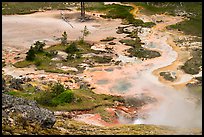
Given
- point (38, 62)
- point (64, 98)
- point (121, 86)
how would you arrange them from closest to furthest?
→ 1. point (64, 98)
2. point (121, 86)
3. point (38, 62)

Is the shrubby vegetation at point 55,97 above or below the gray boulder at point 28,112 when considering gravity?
below

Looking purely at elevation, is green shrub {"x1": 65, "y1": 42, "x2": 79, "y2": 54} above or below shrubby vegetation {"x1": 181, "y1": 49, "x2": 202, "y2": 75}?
above

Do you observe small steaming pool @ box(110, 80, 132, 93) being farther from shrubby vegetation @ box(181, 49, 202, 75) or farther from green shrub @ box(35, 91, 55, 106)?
green shrub @ box(35, 91, 55, 106)

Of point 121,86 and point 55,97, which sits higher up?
point 55,97

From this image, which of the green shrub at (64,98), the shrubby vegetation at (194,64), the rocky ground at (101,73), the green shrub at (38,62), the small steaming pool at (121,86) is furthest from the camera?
the green shrub at (38,62)

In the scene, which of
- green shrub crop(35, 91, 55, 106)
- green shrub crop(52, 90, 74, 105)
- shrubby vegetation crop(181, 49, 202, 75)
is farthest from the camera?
shrubby vegetation crop(181, 49, 202, 75)

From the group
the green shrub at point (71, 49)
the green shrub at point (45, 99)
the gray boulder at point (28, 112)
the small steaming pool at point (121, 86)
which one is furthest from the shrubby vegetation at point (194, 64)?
the gray boulder at point (28, 112)

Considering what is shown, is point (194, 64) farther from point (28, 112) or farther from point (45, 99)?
point (28, 112)

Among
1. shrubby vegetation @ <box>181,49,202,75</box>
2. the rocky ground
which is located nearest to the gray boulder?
the rocky ground

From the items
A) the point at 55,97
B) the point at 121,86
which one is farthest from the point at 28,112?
the point at 121,86

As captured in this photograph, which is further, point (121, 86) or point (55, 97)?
point (121, 86)

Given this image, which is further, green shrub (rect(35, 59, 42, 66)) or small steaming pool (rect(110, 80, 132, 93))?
green shrub (rect(35, 59, 42, 66))

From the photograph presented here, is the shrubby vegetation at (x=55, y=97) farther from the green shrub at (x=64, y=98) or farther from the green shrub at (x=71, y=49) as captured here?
the green shrub at (x=71, y=49)

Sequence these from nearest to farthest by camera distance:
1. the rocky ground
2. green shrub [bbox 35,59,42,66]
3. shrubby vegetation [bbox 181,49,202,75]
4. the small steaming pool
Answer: the rocky ground
the small steaming pool
shrubby vegetation [bbox 181,49,202,75]
green shrub [bbox 35,59,42,66]
